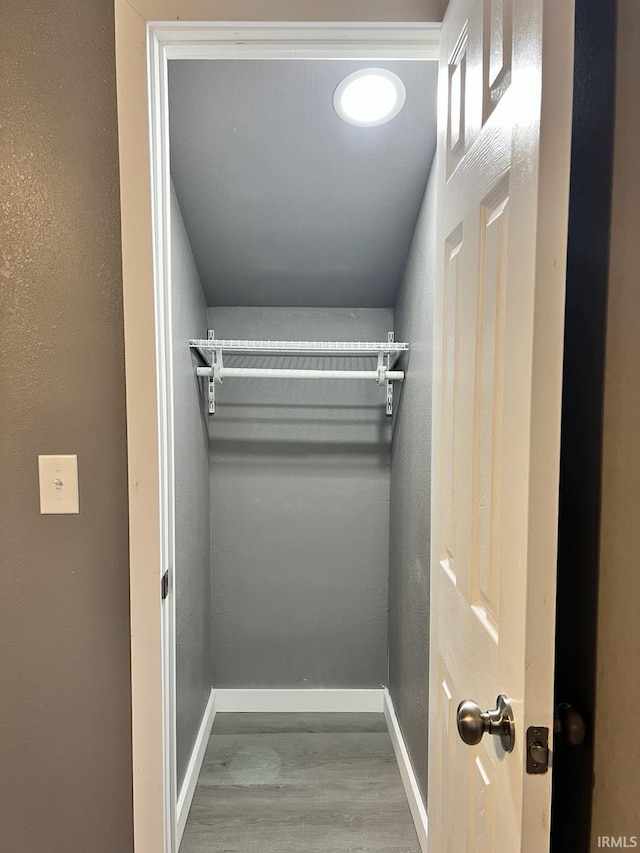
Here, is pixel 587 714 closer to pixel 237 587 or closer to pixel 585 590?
pixel 585 590

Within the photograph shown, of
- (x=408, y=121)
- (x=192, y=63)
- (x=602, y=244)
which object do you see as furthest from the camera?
(x=408, y=121)

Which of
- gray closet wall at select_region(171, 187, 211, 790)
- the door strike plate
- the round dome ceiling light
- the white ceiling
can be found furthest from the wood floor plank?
the round dome ceiling light

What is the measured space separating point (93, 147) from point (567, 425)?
3.31 feet

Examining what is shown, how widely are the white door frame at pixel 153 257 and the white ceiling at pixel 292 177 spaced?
37 cm

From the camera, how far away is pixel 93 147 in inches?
41.6

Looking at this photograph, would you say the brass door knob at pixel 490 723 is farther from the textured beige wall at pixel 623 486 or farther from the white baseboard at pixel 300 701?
the white baseboard at pixel 300 701

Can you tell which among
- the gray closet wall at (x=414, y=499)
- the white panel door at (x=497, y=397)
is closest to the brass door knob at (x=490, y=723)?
the white panel door at (x=497, y=397)

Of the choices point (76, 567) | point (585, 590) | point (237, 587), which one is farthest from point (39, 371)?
point (237, 587)

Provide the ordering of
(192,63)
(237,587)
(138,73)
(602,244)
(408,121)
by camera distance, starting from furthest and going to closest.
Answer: (237,587), (408,121), (192,63), (138,73), (602,244)

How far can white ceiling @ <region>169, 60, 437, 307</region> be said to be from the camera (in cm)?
144

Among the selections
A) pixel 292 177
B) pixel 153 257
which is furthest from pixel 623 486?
pixel 292 177

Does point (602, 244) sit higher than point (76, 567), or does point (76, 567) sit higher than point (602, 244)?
point (602, 244)

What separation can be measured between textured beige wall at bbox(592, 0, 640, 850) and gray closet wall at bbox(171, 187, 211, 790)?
128 centimetres

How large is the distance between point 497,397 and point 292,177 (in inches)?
50.2
